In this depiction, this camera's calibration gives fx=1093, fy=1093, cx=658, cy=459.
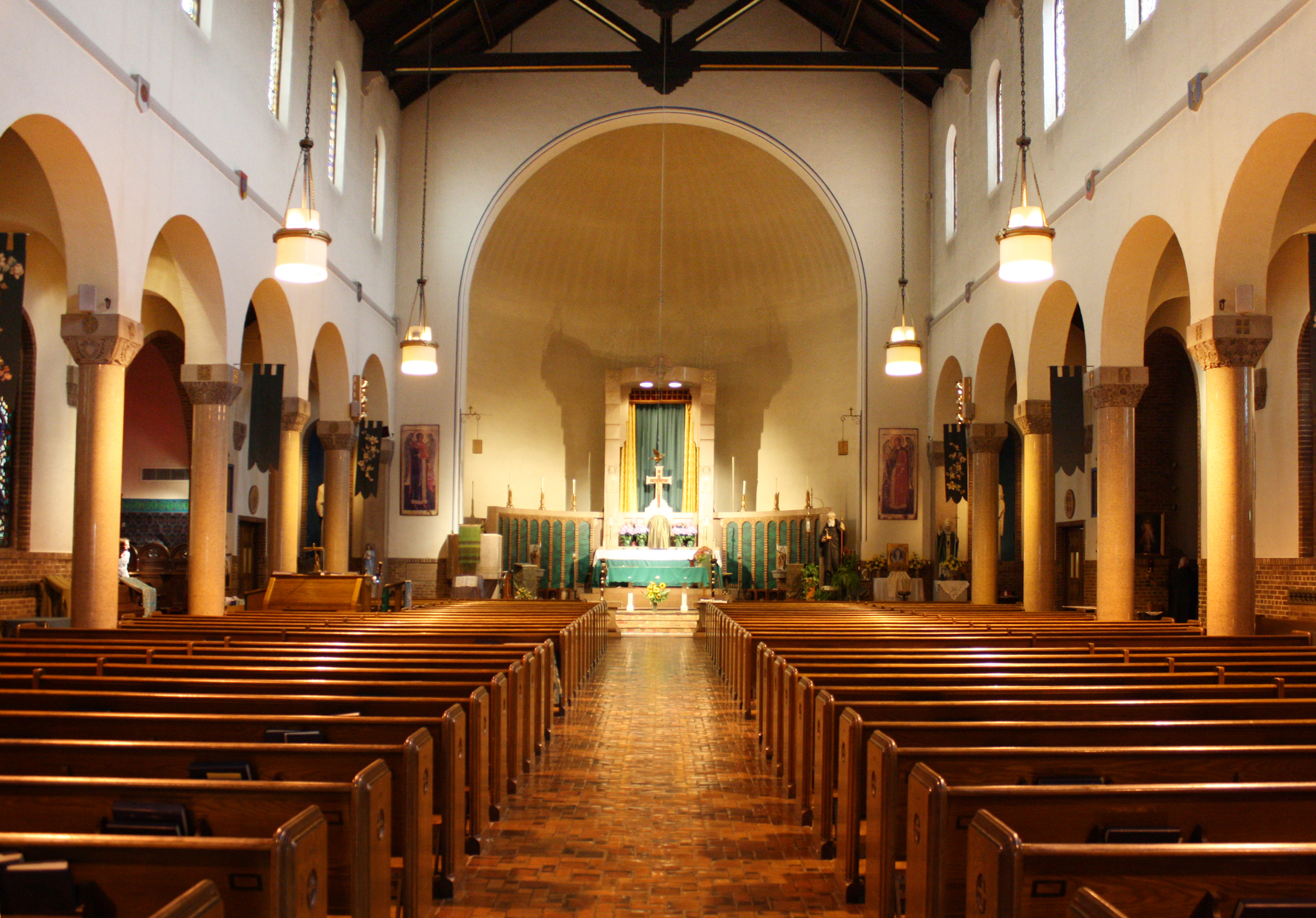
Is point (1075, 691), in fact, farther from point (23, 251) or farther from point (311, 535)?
point (311, 535)

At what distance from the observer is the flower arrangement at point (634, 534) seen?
23234 mm

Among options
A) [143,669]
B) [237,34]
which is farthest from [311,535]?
[143,669]

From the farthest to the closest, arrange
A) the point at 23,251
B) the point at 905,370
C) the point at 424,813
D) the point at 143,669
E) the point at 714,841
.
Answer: the point at 905,370 → the point at 23,251 → the point at 143,669 → the point at 714,841 → the point at 424,813

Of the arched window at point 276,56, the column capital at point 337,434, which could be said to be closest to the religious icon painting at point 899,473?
the column capital at point 337,434

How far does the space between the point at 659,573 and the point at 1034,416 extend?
26.8 ft

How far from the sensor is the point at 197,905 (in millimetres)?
1879

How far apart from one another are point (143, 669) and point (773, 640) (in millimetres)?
4542

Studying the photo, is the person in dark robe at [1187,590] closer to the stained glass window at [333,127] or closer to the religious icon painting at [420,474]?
the religious icon painting at [420,474]

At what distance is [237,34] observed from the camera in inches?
524

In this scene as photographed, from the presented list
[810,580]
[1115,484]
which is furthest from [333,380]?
[1115,484]

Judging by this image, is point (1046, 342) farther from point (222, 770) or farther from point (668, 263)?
point (222, 770)

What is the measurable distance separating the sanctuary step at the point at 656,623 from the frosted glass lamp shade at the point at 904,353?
599 cm

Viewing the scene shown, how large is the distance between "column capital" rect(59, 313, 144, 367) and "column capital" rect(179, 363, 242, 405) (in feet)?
8.62

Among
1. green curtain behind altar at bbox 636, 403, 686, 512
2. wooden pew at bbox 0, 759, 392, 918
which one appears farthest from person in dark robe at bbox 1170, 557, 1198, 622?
wooden pew at bbox 0, 759, 392, 918
